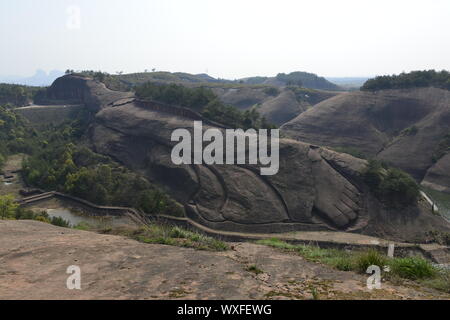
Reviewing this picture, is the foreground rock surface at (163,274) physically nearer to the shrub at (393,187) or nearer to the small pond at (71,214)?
the small pond at (71,214)

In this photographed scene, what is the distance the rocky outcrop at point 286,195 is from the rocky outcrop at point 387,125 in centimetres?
2180

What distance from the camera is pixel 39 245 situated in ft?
26.6

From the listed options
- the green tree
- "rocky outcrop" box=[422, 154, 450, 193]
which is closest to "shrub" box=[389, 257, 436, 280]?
the green tree

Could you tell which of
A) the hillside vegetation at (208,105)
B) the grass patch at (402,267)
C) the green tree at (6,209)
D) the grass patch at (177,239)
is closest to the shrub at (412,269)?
the grass patch at (402,267)

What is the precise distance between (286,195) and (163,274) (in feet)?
78.3

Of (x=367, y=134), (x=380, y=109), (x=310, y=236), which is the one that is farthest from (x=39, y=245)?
(x=380, y=109)

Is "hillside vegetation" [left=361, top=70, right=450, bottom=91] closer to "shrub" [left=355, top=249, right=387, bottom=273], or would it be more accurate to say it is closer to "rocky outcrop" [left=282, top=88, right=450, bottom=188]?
"rocky outcrop" [left=282, top=88, right=450, bottom=188]

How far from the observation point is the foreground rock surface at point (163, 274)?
213 inches

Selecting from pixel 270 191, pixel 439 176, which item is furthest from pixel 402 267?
pixel 439 176

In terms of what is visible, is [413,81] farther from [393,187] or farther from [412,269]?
[412,269]

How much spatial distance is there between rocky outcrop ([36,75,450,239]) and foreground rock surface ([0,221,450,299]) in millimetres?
19424

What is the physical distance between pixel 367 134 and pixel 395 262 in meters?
54.9

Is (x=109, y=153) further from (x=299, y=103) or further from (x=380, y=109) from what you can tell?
(x=299, y=103)
